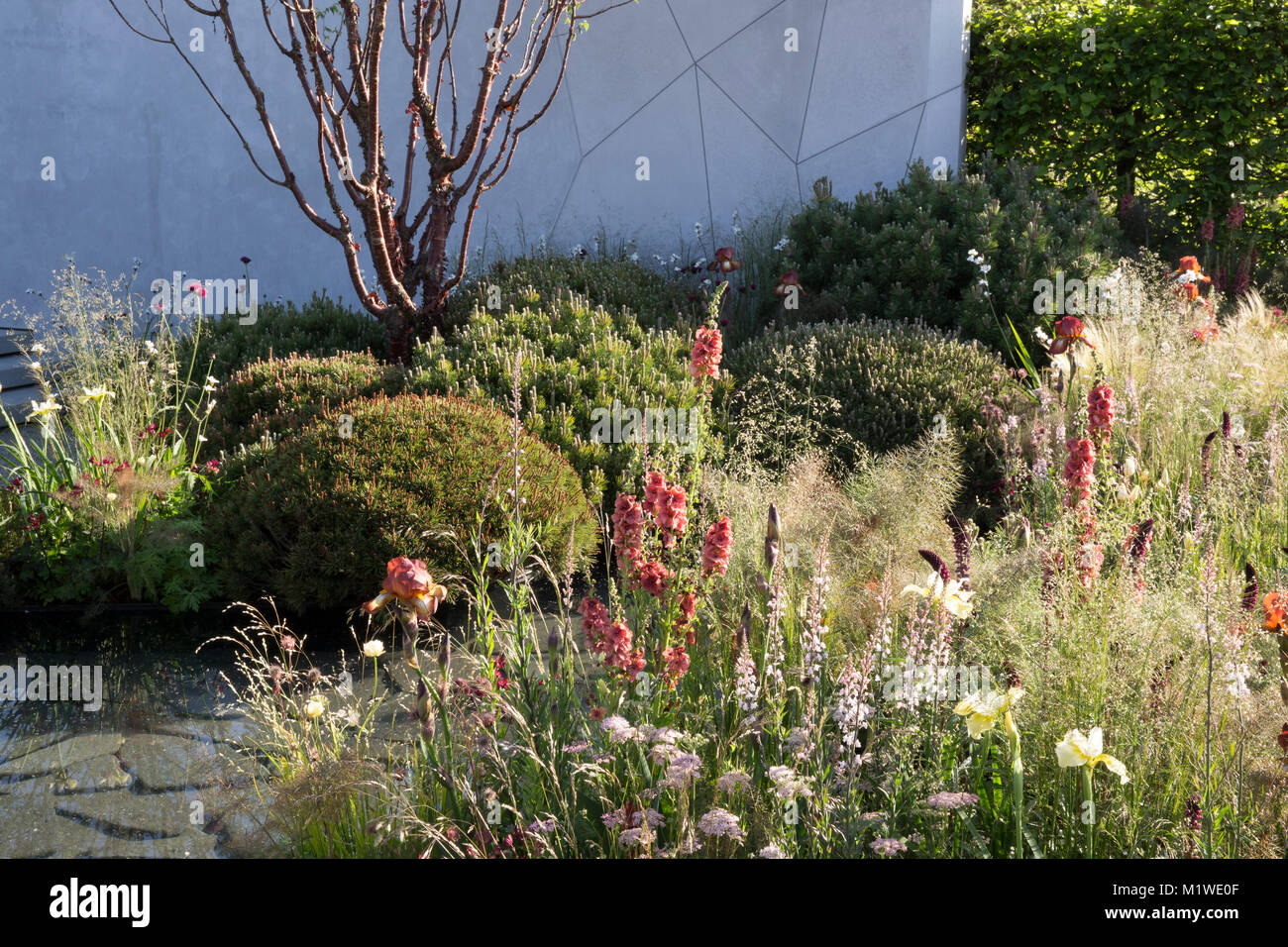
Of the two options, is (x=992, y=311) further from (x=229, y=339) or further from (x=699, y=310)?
(x=229, y=339)

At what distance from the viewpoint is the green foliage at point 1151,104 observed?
352 inches

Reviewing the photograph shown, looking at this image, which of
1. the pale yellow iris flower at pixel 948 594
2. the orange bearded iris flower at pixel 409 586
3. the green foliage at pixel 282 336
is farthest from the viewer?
the green foliage at pixel 282 336

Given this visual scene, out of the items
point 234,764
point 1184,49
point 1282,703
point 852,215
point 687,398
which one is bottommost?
point 234,764

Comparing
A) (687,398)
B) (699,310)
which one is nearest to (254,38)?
(699,310)

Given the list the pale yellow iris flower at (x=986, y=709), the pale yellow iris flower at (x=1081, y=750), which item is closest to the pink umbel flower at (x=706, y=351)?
the pale yellow iris flower at (x=986, y=709)

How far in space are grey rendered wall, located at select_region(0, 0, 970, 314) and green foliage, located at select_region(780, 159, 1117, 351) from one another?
4.86 feet

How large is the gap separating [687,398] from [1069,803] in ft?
11.4

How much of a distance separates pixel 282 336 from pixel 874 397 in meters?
4.84

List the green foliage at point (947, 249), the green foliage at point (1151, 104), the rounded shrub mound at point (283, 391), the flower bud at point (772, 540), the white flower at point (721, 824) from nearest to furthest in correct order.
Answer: the white flower at point (721, 824), the flower bud at point (772, 540), the rounded shrub mound at point (283, 391), the green foliage at point (947, 249), the green foliage at point (1151, 104)

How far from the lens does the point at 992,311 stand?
7188 millimetres

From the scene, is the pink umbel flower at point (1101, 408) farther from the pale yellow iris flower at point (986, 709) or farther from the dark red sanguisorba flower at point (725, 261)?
the dark red sanguisorba flower at point (725, 261)

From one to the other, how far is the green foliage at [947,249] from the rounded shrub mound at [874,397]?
111 centimetres

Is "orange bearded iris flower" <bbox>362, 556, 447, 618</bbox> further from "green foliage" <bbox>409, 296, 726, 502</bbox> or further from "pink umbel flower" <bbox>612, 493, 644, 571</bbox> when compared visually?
"green foliage" <bbox>409, 296, 726, 502</bbox>

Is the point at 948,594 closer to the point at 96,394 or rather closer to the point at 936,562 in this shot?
the point at 936,562
